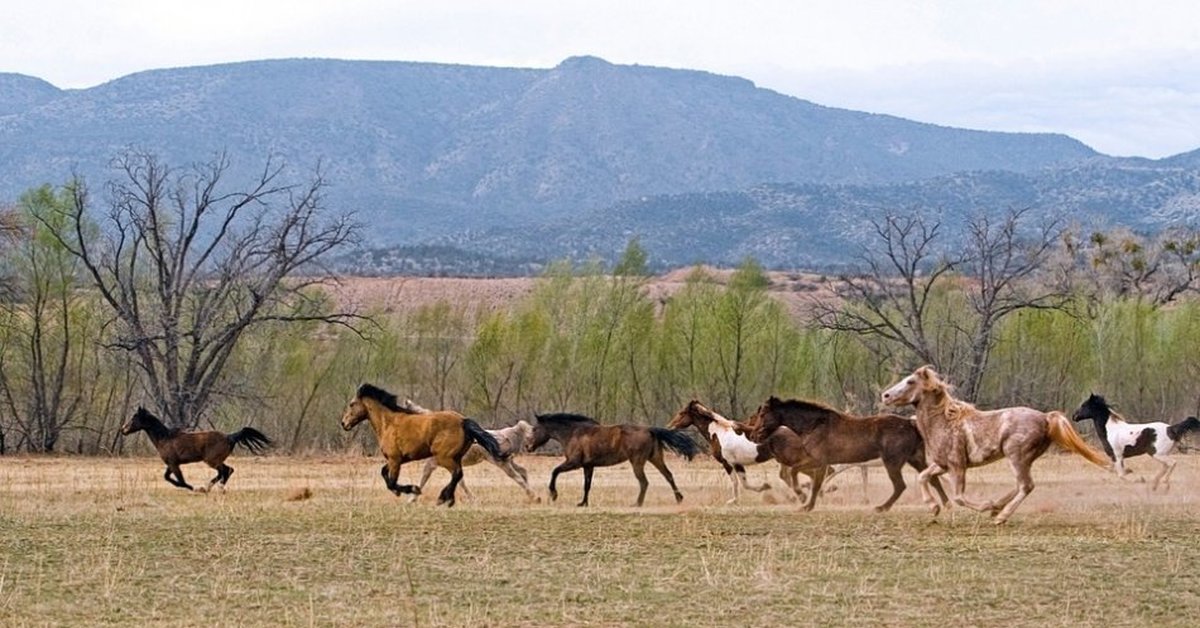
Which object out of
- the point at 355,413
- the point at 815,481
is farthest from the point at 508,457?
the point at 815,481

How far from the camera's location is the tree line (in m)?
47.3

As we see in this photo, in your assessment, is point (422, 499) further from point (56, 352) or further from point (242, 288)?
point (56, 352)

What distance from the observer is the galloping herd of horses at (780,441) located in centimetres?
2077

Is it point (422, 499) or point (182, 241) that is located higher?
point (182, 241)

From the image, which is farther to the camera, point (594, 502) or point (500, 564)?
point (594, 502)

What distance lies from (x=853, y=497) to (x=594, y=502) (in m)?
3.85

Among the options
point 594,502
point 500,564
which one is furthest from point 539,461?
point 500,564

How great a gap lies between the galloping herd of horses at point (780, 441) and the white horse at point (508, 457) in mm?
31

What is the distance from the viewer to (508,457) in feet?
84.4

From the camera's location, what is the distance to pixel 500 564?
52.5ft

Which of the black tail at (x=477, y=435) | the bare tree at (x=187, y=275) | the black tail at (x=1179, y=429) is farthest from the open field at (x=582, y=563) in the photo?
the bare tree at (x=187, y=275)

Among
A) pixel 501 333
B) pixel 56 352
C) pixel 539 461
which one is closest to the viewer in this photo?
pixel 539 461

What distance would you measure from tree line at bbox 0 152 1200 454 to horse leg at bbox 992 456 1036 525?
1101 inches

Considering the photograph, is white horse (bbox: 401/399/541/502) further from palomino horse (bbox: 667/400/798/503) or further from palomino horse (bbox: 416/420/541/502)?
palomino horse (bbox: 667/400/798/503)
